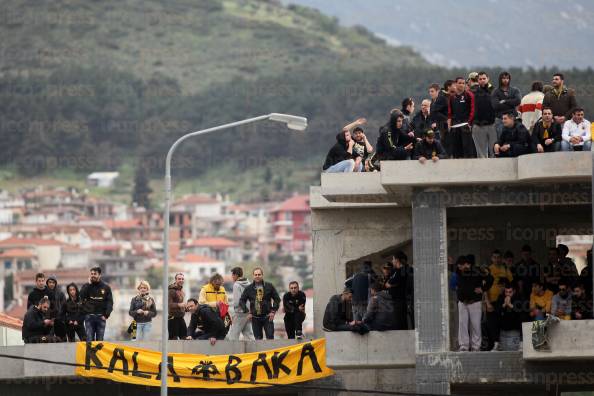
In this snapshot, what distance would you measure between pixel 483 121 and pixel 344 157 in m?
3.04

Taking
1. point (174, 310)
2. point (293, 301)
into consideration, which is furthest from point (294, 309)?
point (174, 310)

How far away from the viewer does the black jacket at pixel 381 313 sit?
1227 inches

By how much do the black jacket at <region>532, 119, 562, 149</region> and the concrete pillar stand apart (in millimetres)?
2501

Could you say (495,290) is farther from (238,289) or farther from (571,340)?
(238,289)

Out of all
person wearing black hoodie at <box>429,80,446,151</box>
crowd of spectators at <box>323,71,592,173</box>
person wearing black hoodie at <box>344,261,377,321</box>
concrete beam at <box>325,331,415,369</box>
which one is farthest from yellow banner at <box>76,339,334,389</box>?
person wearing black hoodie at <box>429,80,446,151</box>

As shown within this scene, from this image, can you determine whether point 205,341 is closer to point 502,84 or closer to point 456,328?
Answer: point 456,328

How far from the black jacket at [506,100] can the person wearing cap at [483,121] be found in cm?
A: 39

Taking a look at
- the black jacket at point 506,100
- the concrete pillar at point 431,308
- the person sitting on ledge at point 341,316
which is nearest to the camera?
the concrete pillar at point 431,308

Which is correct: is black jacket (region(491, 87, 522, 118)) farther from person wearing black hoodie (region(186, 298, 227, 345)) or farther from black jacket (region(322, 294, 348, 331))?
person wearing black hoodie (region(186, 298, 227, 345))

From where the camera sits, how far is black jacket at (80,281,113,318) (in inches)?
1287

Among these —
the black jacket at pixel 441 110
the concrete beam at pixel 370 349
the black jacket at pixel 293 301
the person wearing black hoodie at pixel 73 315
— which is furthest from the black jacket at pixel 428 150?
the person wearing black hoodie at pixel 73 315

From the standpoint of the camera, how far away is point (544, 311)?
30172 millimetres

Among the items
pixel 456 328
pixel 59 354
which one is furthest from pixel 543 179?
pixel 59 354

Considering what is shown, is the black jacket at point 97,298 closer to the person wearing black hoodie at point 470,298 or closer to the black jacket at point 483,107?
the person wearing black hoodie at point 470,298
